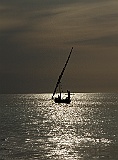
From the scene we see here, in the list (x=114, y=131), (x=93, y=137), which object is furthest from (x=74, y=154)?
(x=114, y=131)

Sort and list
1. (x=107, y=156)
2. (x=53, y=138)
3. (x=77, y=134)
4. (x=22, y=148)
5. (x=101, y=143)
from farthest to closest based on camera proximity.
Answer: (x=77, y=134)
(x=53, y=138)
(x=101, y=143)
(x=22, y=148)
(x=107, y=156)

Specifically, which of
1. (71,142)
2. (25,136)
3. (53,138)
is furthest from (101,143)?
(25,136)

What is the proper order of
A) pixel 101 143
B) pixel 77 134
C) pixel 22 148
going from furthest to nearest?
pixel 77 134
pixel 101 143
pixel 22 148

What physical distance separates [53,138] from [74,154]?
1834 centimetres

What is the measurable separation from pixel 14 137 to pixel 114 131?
19446mm

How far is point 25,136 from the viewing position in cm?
7956

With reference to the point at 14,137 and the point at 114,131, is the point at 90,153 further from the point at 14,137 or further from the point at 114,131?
the point at 114,131

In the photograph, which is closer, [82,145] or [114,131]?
[82,145]

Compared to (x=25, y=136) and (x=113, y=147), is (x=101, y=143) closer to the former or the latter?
(x=113, y=147)

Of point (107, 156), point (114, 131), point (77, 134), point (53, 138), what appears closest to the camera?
point (107, 156)

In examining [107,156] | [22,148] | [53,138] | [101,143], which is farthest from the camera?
[53,138]

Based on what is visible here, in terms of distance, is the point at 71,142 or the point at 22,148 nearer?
the point at 22,148

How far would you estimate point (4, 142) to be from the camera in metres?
70.0

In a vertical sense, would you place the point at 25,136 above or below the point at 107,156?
above
